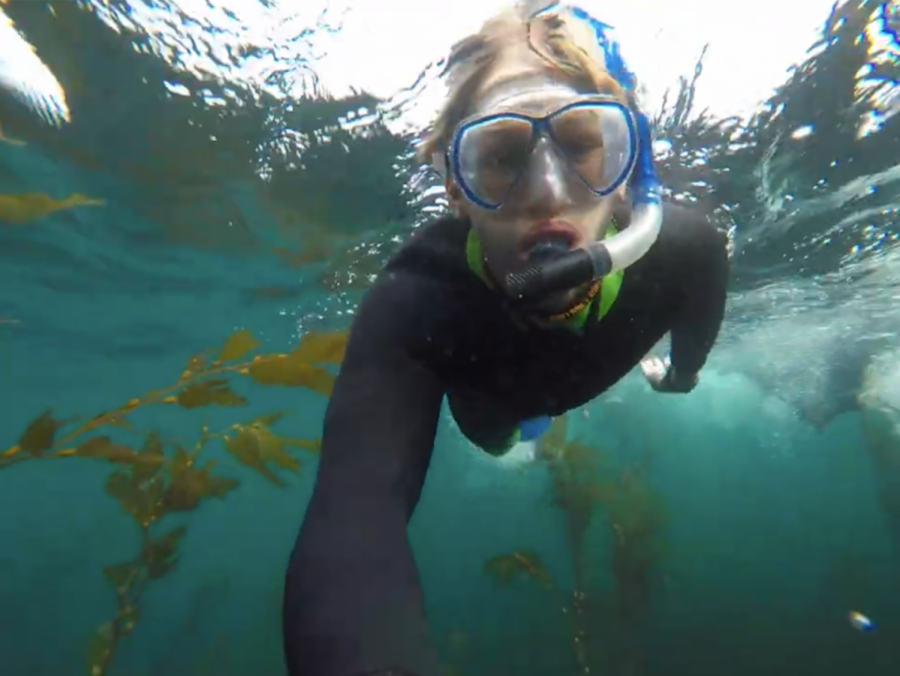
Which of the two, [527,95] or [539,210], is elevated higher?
[527,95]

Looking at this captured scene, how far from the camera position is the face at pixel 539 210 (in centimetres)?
305

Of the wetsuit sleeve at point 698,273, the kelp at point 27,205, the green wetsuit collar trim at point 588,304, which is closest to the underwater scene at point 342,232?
the kelp at point 27,205

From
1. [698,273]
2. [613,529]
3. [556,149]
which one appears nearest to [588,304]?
[556,149]

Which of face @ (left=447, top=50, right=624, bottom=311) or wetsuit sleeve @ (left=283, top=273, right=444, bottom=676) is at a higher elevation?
face @ (left=447, top=50, right=624, bottom=311)

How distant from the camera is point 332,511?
2195mm

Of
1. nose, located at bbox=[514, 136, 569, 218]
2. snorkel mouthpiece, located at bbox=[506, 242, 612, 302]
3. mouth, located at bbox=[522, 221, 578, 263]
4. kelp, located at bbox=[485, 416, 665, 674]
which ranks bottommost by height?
kelp, located at bbox=[485, 416, 665, 674]

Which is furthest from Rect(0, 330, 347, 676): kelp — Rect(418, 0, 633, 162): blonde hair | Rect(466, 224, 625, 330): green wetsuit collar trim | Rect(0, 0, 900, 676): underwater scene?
Rect(418, 0, 633, 162): blonde hair

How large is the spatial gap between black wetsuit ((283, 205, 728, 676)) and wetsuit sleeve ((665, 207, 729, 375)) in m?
0.01

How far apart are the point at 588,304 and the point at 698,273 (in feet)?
3.92

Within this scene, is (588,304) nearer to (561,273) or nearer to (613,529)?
(561,273)

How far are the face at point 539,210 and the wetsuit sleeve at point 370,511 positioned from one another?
1.54 feet

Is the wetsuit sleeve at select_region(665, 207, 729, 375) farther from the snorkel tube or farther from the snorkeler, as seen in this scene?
Answer: the snorkel tube

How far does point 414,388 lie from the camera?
2746mm

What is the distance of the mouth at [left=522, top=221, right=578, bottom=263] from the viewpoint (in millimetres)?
2963
